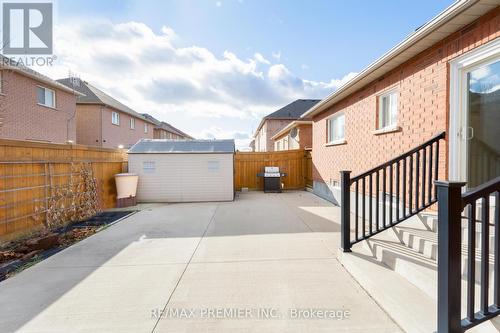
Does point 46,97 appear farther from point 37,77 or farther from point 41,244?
point 41,244

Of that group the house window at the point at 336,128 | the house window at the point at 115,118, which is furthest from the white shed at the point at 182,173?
the house window at the point at 115,118

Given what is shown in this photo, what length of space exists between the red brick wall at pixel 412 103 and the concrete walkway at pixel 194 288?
7.98ft

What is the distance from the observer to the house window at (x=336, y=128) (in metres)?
8.68

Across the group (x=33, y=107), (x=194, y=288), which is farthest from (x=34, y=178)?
(x=33, y=107)

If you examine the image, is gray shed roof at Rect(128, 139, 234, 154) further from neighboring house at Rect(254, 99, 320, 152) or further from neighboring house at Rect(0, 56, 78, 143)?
neighboring house at Rect(254, 99, 320, 152)

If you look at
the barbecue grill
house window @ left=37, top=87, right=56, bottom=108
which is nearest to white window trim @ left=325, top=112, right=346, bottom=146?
the barbecue grill

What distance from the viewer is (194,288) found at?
3098mm

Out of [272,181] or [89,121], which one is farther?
[89,121]

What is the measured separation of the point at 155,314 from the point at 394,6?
8.58 metres

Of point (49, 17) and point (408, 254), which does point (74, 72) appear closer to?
point (49, 17)

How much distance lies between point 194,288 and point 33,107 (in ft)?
45.3

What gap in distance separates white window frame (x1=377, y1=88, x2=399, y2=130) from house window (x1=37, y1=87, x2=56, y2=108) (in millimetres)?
15183

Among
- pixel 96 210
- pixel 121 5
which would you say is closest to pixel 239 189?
pixel 96 210

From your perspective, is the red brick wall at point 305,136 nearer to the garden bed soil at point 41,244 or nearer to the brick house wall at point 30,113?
the garden bed soil at point 41,244
